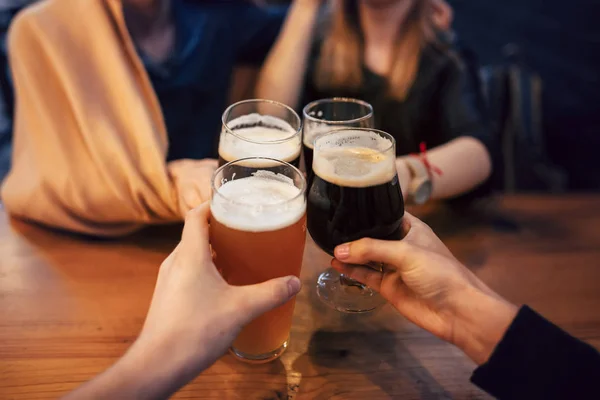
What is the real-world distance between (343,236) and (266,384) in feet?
0.94

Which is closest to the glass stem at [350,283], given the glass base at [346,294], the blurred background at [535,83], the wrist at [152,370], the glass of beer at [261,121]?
the glass base at [346,294]

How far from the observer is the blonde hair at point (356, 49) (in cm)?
174

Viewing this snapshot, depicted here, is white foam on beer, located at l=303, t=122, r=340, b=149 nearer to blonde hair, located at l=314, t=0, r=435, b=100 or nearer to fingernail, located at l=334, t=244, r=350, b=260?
fingernail, located at l=334, t=244, r=350, b=260

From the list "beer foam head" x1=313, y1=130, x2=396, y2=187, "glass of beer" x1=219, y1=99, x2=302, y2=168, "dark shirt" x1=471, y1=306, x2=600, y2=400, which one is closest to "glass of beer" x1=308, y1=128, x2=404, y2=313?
"beer foam head" x1=313, y1=130, x2=396, y2=187

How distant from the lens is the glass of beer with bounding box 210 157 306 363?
793 millimetres

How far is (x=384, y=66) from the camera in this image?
180cm

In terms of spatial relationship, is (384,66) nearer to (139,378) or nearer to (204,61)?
(204,61)

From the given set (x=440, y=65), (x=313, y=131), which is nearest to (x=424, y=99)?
(x=440, y=65)

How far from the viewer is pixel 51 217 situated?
125 cm

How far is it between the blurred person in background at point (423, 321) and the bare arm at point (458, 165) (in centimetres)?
51

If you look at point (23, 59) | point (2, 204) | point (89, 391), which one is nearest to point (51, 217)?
point (2, 204)

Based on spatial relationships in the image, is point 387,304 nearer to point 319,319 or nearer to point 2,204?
point 319,319

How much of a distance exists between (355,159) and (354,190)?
0.28 feet

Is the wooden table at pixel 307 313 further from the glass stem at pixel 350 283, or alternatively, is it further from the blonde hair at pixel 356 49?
the blonde hair at pixel 356 49
